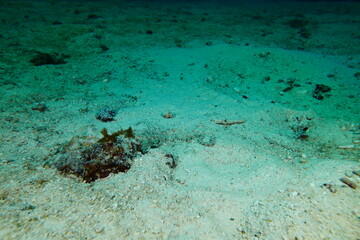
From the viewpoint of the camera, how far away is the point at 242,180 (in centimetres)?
261

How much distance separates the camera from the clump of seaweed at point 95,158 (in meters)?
2.44

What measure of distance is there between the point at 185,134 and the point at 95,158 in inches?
66.6

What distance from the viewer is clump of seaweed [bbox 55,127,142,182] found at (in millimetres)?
2441

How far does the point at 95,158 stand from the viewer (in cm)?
248

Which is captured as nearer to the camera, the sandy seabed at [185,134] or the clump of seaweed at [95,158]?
the sandy seabed at [185,134]

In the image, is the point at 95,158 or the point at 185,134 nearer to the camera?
the point at 95,158

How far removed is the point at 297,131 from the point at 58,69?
22.0 feet

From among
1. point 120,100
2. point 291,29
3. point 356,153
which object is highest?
point 291,29

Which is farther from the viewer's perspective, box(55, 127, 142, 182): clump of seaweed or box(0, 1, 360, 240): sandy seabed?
box(55, 127, 142, 182): clump of seaweed

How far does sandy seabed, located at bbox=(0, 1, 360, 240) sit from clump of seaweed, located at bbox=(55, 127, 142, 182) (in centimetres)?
9

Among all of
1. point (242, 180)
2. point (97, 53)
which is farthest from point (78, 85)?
point (242, 180)

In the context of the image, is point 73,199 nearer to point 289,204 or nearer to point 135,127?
point 135,127

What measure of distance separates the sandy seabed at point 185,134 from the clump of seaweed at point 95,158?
9cm

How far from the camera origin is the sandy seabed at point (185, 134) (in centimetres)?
195
